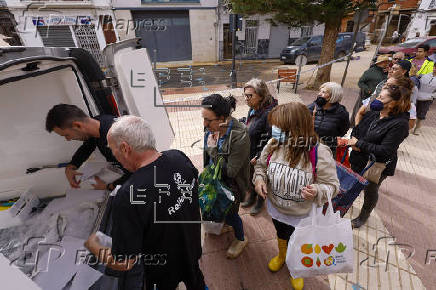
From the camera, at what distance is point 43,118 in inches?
100

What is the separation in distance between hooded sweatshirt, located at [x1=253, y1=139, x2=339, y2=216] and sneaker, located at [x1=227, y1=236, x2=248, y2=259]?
2.78ft

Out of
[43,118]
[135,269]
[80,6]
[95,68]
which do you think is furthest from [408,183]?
[80,6]

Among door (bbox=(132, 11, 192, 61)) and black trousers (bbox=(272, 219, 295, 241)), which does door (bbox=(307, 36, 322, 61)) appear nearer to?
door (bbox=(132, 11, 192, 61))

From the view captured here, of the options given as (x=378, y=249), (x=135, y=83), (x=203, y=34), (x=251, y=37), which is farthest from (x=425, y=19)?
(x=135, y=83)

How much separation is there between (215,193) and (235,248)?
81cm

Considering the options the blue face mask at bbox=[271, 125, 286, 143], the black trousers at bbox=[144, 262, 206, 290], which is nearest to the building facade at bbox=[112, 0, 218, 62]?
the blue face mask at bbox=[271, 125, 286, 143]

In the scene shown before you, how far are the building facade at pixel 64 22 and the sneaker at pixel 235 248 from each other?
16.0m

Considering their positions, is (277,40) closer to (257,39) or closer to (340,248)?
(257,39)

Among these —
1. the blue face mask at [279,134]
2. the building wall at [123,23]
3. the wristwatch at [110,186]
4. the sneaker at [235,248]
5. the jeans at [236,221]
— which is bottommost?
the sneaker at [235,248]

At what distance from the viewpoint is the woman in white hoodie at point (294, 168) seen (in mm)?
1728

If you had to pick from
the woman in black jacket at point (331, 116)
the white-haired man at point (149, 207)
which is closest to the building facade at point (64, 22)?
the woman in black jacket at point (331, 116)

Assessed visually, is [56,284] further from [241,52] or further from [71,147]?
[241,52]

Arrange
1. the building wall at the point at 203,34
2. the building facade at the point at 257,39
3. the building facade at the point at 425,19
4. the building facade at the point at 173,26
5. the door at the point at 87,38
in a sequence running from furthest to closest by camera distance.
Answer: the building facade at the point at 425,19, the building facade at the point at 257,39, the building wall at the point at 203,34, the building facade at the point at 173,26, the door at the point at 87,38

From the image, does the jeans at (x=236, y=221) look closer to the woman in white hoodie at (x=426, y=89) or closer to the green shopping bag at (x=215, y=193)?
the green shopping bag at (x=215, y=193)
